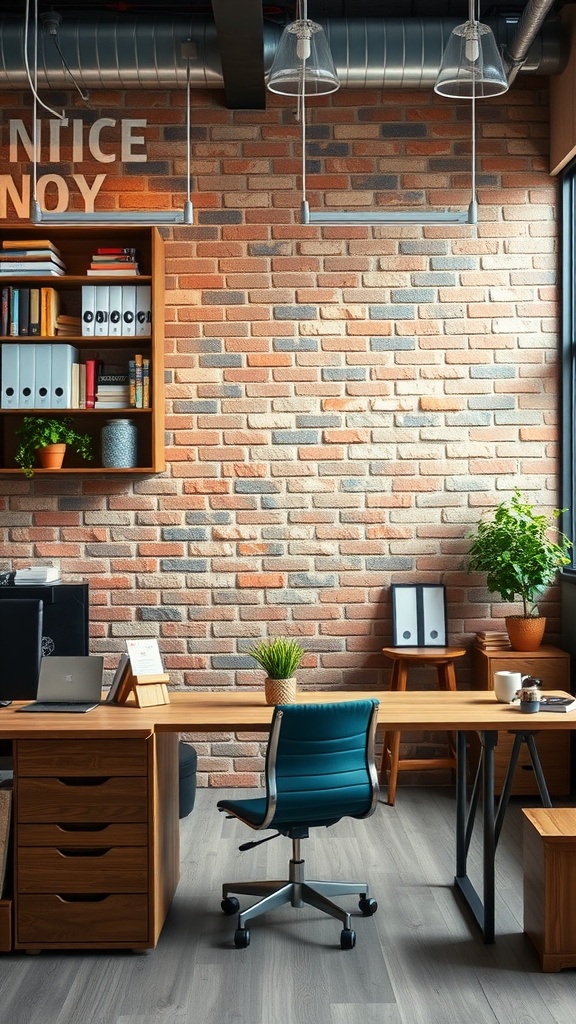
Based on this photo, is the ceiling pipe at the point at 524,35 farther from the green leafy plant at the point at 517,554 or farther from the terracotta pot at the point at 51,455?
the terracotta pot at the point at 51,455

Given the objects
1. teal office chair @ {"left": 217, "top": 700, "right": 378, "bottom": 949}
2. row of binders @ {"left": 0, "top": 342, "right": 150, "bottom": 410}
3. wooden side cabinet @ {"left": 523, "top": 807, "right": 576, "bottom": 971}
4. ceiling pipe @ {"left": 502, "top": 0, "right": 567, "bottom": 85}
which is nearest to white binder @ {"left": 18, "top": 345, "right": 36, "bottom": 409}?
row of binders @ {"left": 0, "top": 342, "right": 150, "bottom": 410}

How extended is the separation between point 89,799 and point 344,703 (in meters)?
0.89

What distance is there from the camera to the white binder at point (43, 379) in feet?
16.0

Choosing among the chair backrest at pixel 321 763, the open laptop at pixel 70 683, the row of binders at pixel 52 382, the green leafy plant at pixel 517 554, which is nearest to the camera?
the chair backrest at pixel 321 763

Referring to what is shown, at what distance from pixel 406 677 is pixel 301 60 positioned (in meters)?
3.01

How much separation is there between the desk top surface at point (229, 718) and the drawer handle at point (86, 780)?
0.15 meters

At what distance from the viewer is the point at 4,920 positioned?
3189 mm

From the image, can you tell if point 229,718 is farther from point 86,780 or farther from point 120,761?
point 86,780

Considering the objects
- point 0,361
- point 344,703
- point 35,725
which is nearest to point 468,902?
point 344,703

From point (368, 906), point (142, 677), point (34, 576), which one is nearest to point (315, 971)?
point (368, 906)

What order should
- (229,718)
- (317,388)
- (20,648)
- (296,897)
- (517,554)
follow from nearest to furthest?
1. (229,718)
2. (296,897)
3. (20,648)
4. (517,554)
5. (317,388)

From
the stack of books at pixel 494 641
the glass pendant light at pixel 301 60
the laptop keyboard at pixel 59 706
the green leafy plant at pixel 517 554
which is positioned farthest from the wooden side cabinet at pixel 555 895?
the glass pendant light at pixel 301 60

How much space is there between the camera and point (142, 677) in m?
3.50

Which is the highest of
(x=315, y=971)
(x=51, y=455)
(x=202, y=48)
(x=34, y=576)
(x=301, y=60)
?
(x=202, y=48)
